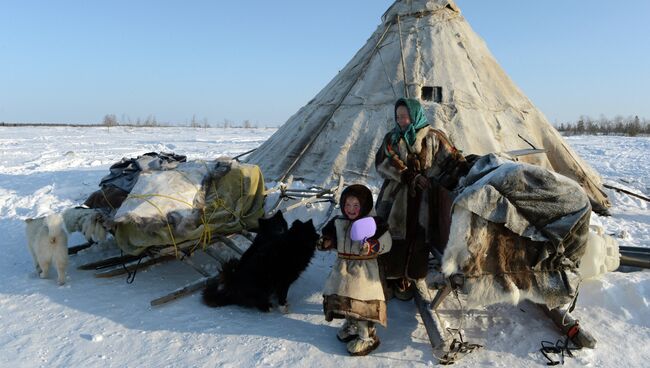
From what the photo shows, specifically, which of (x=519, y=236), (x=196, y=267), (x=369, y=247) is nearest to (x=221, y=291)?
(x=196, y=267)

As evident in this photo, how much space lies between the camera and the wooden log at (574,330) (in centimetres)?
260

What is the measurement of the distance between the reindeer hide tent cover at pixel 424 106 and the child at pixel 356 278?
9.91 ft

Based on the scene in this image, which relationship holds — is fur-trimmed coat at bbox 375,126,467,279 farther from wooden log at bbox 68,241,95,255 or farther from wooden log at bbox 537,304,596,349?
wooden log at bbox 68,241,95,255

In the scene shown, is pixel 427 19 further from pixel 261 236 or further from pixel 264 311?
pixel 264 311

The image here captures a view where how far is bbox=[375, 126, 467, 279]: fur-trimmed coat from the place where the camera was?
123 inches

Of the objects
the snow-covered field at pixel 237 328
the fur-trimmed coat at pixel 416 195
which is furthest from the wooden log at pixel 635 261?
the fur-trimmed coat at pixel 416 195

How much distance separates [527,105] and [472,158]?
13.6 feet

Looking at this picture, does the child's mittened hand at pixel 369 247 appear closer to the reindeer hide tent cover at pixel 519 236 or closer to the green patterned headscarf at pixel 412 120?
the reindeer hide tent cover at pixel 519 236

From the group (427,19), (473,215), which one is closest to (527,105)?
(427,19)

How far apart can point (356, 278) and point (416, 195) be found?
0.83m

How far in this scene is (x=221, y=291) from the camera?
3338mm

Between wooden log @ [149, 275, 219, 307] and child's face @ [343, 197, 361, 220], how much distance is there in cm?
130

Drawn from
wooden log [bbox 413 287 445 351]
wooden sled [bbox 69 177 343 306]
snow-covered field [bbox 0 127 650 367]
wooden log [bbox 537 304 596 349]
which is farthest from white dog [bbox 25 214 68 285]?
wooden log [bbox 537 304 596 349]

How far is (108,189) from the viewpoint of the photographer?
4.30 metres
